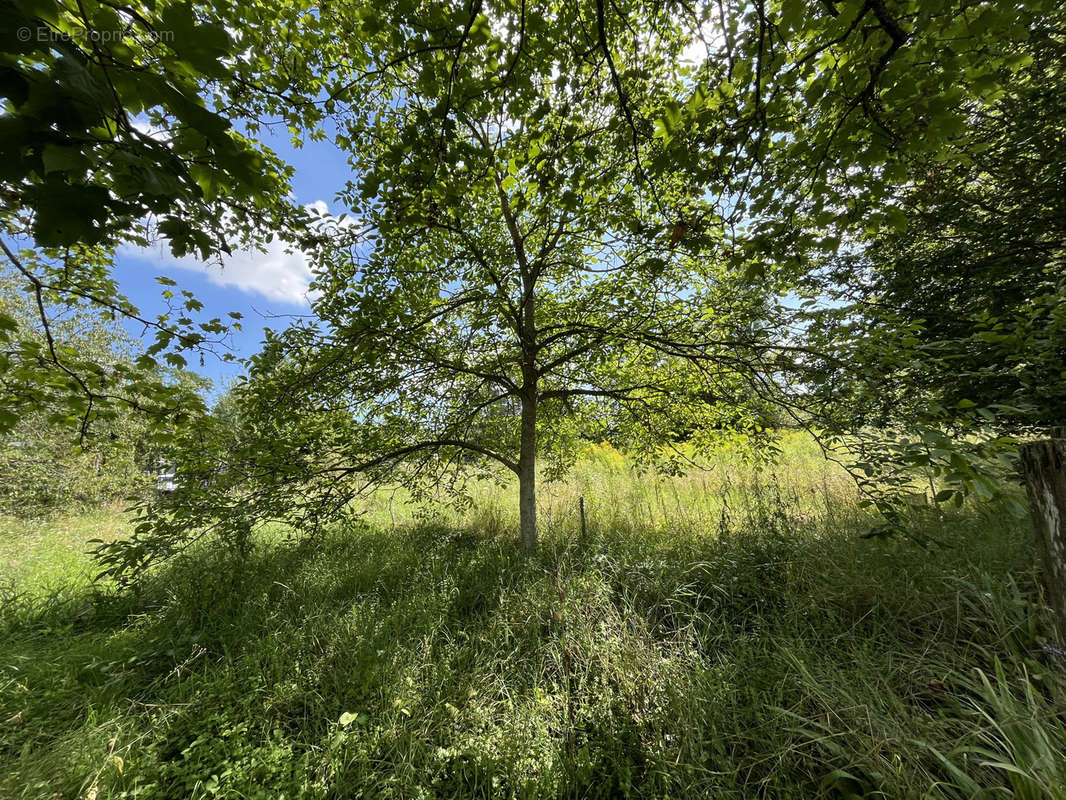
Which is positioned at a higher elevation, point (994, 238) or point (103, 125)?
point (994, 238)

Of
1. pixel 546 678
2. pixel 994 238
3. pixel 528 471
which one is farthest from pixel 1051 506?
pixel 994 238

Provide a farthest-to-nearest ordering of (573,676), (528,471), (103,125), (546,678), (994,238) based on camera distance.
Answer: (528,471)
(994,238)
(546,678)
(573,676)
(103,125)

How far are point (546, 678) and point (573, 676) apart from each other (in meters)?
0.30

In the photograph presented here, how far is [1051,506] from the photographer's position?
1.62m

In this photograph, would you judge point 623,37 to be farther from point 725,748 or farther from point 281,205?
point 725,748

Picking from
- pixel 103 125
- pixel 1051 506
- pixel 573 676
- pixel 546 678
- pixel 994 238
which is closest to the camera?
pixel 103 125

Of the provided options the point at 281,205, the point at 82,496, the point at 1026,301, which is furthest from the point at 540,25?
the point at 82,496

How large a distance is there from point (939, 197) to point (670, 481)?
5316 mm

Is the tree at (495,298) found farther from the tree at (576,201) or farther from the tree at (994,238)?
the tree at (994,238)

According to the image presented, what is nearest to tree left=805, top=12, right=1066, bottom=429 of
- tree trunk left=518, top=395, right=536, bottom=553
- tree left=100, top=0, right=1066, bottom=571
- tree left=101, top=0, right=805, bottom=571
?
tree left=100, top=0, right=1066, bottom=571

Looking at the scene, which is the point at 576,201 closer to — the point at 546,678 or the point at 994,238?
the point at 546,678

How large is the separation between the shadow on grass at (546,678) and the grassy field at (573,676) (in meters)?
0.02

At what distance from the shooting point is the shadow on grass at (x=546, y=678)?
6.33 ft

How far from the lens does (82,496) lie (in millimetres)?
12312
